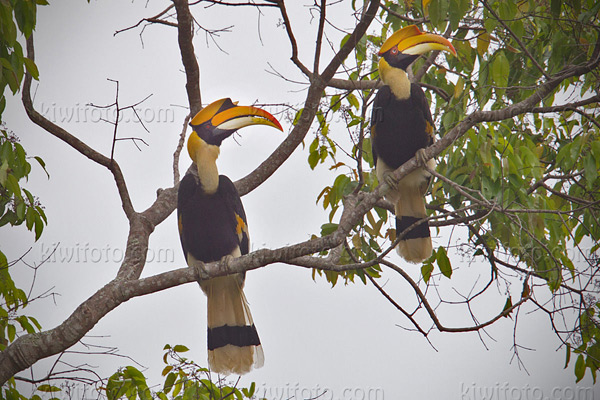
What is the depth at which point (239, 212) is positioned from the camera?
3588 mm

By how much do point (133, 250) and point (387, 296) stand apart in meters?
1.37

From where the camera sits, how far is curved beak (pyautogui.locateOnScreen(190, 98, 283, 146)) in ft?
11.3

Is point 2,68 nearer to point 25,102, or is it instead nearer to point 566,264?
point 25,102

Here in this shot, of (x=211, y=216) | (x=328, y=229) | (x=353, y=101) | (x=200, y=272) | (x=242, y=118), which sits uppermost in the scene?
(x=353, y=101)

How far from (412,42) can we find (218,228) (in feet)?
5.16

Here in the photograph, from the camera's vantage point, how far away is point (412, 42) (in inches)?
137

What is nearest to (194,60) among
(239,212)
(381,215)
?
(239,212)

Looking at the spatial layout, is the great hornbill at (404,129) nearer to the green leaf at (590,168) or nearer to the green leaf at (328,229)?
the green leaf at (328,229)

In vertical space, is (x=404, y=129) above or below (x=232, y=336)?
above

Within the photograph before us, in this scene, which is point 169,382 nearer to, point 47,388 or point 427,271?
point 47,388

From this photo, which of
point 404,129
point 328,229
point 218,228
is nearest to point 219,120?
point 218,228

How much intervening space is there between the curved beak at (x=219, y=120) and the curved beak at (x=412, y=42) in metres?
0.94

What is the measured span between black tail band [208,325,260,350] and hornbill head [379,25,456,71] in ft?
5.83

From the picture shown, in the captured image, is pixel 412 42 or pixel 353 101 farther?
pixel 353 101
